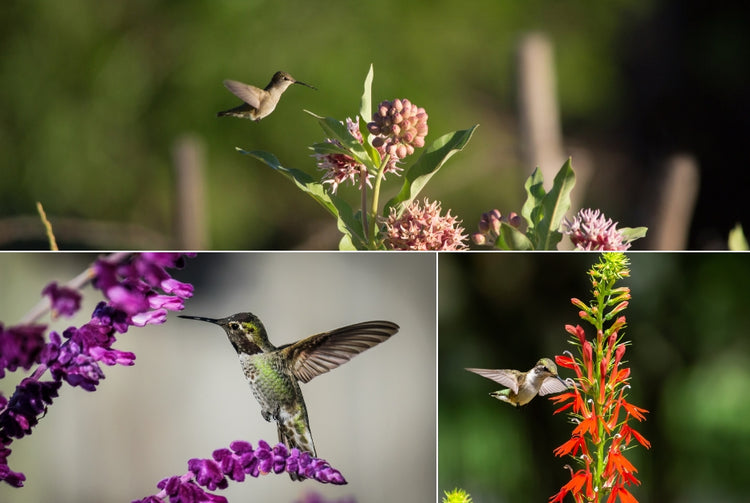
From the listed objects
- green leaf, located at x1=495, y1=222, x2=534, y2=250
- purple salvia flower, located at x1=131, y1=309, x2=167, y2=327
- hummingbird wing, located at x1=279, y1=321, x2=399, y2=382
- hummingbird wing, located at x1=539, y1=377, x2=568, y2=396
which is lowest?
hummingbird wing, located at x1=539, y1=377, x2=568, y2=396

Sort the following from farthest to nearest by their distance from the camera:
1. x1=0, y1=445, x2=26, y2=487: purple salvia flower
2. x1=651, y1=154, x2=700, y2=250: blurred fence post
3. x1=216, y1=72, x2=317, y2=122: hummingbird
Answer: x1=651, y1=154, x2=700, y2=250: blurred fence post
x1=216, y1=72, x2=317, y2=122: hummingbird
x1=0, y1=445, x2=26, y2=487: purple salvia flower

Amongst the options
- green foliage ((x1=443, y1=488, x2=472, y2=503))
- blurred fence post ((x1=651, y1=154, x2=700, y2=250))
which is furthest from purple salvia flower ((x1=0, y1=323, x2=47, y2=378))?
blurred fence post ((x1=651, y1=154, x2=700, y2=250))

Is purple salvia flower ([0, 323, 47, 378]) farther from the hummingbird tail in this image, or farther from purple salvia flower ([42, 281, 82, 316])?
the hummingbird tail

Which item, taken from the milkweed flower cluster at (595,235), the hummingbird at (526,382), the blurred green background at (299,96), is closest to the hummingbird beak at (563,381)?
the hummingbird at (526,382)

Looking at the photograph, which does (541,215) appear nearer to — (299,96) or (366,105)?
(366,105)

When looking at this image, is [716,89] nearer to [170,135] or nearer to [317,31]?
[317,31]
